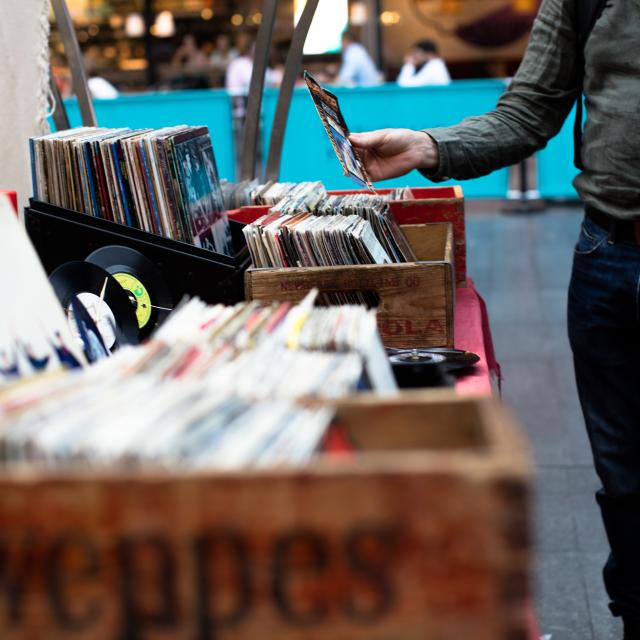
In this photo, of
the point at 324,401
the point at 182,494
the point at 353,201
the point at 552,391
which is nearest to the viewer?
the point at 182,494

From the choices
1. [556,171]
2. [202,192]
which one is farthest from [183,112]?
[202,192]

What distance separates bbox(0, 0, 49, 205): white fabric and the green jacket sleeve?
0.95 metres

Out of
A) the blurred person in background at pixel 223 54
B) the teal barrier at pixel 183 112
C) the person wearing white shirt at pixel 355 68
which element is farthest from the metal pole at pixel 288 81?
the blurred person in background at pixel 223 54

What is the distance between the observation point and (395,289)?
1.96 meters

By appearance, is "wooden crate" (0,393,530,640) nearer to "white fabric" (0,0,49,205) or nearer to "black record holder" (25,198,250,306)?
"black record holder" (25,198,250,306)

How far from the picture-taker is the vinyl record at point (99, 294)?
1.74 metres

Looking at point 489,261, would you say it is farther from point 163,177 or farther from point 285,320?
point 285,320

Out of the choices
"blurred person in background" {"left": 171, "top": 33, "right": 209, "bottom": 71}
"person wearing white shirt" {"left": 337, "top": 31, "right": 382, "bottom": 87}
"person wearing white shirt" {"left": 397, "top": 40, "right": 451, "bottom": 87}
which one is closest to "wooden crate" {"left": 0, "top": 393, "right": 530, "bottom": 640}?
"person wearing white shirt" {"left": 397, "top": 40, "right": 451, "bottom": 87}

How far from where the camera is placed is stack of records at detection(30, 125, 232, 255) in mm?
1954

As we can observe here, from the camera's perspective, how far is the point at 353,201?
7.34ft

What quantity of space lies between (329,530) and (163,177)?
131cm

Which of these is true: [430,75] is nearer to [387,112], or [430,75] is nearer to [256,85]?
[387,112]

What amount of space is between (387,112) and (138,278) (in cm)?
728

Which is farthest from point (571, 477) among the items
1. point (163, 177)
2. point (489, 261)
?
point (489, 261)
